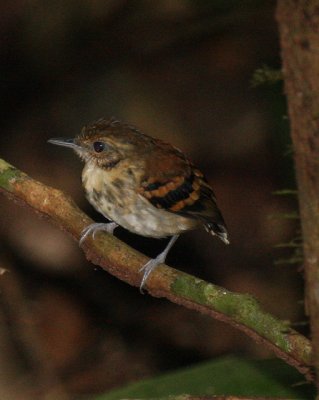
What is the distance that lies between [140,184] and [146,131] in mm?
4129

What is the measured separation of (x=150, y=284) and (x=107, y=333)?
4463 mm

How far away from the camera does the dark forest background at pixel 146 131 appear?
8.38 meters

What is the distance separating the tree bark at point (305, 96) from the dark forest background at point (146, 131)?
180 inches

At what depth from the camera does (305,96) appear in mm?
3062

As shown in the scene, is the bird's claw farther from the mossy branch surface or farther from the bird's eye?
the bird's eye

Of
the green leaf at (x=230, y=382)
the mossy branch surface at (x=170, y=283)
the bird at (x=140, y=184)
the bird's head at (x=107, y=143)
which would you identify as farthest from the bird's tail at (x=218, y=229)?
the mossy branch surface at (x=170, y=283)

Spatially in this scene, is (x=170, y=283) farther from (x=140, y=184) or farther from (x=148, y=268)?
(x=140, y=184)

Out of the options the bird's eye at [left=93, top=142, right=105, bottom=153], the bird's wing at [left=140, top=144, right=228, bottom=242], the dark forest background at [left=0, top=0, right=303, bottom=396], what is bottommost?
the dark forest background at [left=0, top=0, right=303, bottom=396]

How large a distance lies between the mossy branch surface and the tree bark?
695 mm

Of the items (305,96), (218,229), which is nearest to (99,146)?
(218,229)

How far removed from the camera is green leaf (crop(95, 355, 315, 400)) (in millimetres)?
4684

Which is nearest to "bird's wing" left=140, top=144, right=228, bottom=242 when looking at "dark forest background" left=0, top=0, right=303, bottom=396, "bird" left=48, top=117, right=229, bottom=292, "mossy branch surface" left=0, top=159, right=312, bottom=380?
"bird" left=48, top=117, right=229, bottom=292

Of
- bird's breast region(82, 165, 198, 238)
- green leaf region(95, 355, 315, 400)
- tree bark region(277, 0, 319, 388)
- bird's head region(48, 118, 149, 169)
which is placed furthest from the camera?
bird's head region(48, 118, 149, 169)

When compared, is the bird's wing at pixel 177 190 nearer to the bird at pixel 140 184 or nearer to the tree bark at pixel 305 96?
the bird at pixel 140 184
